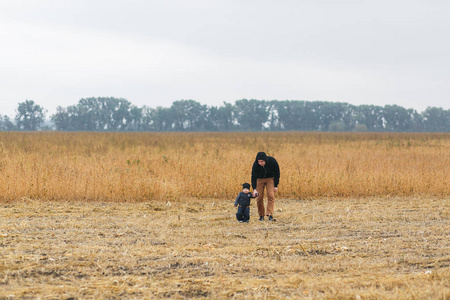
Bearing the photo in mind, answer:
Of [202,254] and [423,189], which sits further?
[423,189]

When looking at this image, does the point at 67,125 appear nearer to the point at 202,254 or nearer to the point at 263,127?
the point at 263,127

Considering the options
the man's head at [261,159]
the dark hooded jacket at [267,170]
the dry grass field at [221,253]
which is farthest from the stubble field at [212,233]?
the man's head at [261,159]

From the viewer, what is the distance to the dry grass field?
5375 millimetres

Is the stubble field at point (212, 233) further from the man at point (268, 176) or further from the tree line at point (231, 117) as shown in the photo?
the tree line at point (231, 117)

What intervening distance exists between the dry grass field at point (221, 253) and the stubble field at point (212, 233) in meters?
0.02

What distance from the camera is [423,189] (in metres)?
14.4

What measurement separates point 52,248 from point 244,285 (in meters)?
3.39

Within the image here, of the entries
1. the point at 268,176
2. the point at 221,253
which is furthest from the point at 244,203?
the point at 221,253

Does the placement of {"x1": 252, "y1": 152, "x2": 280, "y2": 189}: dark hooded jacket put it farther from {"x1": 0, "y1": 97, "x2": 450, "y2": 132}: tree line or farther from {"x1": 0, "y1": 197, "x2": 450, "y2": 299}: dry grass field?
{"x1": 0, "y1": 97, "x2": 450, "y2": 132}: tree line

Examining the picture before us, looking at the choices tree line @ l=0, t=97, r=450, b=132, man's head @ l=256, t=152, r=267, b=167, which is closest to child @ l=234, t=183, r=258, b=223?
man's head @ l=256, t=152, r=267, b=167

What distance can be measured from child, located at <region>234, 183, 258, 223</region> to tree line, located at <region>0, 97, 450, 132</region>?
11682 cm

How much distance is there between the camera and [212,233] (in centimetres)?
871

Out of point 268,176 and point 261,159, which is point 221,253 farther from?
point 268,176

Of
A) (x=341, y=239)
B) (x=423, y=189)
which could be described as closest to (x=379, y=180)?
(x=423, y=189)
